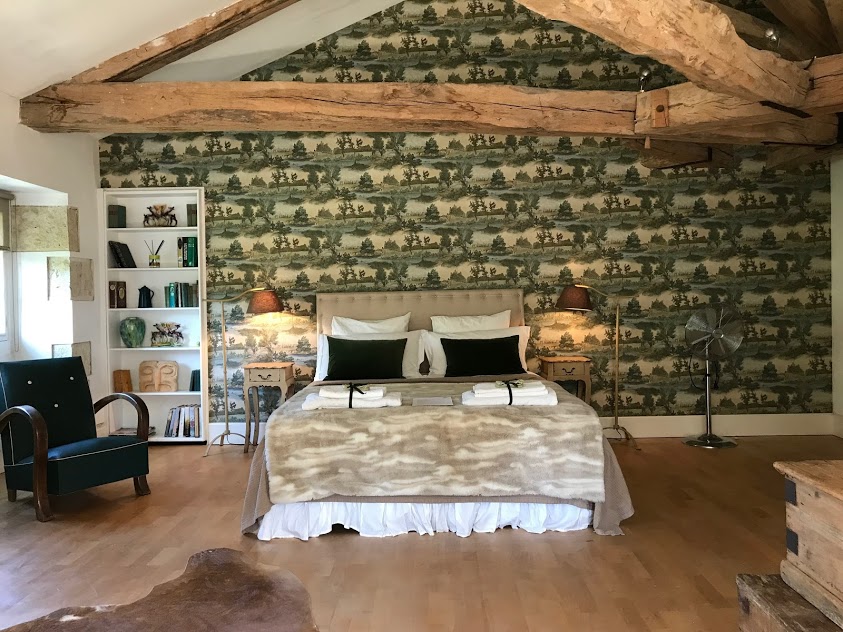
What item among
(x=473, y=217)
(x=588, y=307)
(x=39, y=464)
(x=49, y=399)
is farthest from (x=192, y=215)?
(x=588, y=307)

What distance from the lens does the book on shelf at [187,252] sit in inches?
249

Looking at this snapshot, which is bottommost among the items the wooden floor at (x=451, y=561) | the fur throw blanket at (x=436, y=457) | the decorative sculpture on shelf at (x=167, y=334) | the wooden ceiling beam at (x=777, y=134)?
the wooden floor at (x=451, y=561)

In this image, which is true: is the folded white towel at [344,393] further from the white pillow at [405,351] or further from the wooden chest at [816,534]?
the wooden chest at [816,534]

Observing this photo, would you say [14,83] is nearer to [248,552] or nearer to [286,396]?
[286,396]

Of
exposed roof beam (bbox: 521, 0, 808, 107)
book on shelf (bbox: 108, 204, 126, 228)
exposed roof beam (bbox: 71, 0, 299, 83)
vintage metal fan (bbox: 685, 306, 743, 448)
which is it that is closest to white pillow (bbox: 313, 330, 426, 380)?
book on shelf (bbox: 108, 204, 126, 228)

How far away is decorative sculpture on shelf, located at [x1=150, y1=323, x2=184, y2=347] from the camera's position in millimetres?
6523

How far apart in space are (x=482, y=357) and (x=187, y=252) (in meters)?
2.96

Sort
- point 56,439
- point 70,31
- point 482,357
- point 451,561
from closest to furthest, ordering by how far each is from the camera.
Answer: point 451,561, point 70,31, point 56,439, point 482,357

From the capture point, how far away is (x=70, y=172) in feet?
19.0

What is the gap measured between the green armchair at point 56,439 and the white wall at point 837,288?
5.97 metres

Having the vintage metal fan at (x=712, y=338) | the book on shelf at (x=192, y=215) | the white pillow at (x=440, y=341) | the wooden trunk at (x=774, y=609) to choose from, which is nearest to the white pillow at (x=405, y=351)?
the white pillow at (x=440, y=341)

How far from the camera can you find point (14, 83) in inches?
187

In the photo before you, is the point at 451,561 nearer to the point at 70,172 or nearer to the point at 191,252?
the point at 191,252

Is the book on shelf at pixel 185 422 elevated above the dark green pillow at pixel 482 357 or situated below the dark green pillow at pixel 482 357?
below
